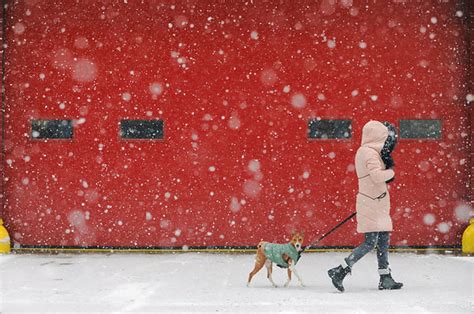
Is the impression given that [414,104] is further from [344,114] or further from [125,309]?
[125,309]

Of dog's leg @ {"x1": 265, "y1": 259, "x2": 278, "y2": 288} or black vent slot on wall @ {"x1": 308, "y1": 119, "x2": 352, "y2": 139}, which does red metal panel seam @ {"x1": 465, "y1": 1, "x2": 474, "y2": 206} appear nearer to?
black vent slot on wall @ {"x1": 308, "y1": 119, "x2": 352, "y2": 139}

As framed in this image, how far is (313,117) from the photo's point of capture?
9.08m

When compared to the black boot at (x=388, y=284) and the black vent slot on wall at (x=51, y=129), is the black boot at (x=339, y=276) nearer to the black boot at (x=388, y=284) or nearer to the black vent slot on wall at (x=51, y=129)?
the black boot at (x=388, y=284)

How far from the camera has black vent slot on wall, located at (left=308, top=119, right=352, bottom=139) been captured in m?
9.09

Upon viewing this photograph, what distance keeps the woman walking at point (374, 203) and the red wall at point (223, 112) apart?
2.49 m

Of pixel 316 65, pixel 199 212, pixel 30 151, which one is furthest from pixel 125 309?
pixel 316 65

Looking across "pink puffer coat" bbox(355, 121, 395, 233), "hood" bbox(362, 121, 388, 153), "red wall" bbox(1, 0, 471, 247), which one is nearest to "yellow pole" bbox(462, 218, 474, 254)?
"red wall" bbox(1, 0, 471, 247)

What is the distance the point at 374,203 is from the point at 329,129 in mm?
2726

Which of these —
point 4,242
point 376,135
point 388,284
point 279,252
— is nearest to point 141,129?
point 4,242

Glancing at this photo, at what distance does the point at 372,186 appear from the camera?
6512 mm

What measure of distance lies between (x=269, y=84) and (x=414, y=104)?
2064 millimetres

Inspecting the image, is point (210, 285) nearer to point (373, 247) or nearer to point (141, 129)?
point (373, 247)

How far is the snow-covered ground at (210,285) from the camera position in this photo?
227 inches

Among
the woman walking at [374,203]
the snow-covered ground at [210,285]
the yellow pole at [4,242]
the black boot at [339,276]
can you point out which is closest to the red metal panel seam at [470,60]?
Answer: the snow-covered ground at [210,285]
